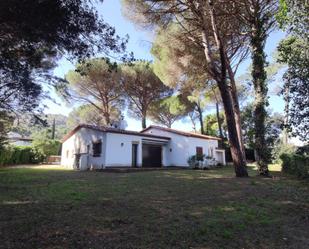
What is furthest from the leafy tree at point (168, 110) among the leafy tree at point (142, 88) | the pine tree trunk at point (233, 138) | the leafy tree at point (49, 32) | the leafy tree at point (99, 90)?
the leafy tree at point (49, 32)

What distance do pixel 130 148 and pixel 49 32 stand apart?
1506 centimetres

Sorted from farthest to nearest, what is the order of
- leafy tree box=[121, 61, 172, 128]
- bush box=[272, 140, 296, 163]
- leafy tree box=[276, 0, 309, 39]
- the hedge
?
leafy tree box=[121, 61, 172, 128] → the hedge → bush box=[272, 140, 296, 163] → leafy tree box=[276, 0, 309, 39]

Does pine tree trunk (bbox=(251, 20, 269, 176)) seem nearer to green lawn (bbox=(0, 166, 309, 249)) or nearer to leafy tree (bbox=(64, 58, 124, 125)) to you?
green lawn (bbox=(0, 166, 309, 249))

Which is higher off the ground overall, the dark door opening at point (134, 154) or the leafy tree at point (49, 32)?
the leafy tree at point (49, 32)

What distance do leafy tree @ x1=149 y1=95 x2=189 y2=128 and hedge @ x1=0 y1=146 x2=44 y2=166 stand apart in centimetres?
1365

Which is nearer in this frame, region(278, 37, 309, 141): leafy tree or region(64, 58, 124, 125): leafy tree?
region(278, 37, 309, 141): leafy tree

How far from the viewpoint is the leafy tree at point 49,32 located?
5.39 metres

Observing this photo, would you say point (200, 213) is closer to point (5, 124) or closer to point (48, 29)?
point (48, 29)

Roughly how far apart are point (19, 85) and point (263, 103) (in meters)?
10.6

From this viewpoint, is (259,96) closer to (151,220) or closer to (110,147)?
(151,220)

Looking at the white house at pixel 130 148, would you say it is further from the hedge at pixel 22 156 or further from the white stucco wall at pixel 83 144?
the hedge at pixel 22 156

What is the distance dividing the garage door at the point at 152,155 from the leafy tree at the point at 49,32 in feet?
49.9

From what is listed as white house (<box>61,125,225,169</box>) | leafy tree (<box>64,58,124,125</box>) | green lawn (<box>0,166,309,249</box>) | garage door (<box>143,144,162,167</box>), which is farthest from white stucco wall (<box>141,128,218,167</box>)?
green lawn (<box>0,166,309,249</box>)

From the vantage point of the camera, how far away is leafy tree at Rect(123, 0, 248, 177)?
12.7 meters
